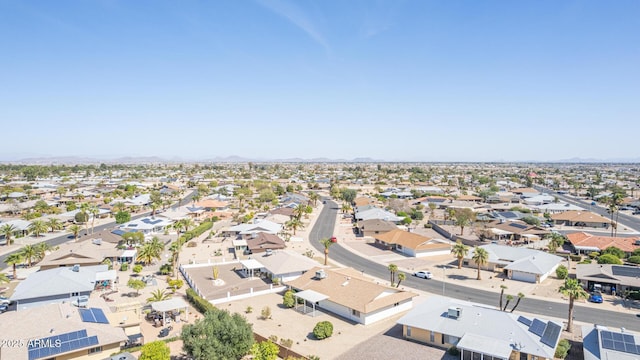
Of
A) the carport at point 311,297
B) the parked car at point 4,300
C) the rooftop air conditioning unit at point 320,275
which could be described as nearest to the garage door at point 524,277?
the rooftop air conditioning unit at point 320,275

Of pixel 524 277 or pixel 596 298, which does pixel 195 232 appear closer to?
pixel 524 277

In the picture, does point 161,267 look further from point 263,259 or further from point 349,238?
point 349,238

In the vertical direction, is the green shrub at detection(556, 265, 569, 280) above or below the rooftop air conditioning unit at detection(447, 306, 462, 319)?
below

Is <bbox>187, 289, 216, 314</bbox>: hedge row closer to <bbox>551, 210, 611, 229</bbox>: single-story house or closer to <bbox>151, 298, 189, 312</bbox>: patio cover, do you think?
<bbox>151, 298, 189, 312</bbox>: patio cover

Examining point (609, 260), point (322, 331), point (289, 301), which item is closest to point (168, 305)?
point (289, 301)

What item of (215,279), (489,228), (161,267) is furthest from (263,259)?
(489,228)

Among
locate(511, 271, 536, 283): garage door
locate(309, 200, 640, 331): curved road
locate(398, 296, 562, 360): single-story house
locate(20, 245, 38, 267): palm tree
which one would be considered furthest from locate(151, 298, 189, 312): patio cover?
locate(511, 271, 536, 283): garage door

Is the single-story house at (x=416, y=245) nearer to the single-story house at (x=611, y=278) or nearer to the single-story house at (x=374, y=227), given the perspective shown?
the single-story house at (x=374, y=227)
